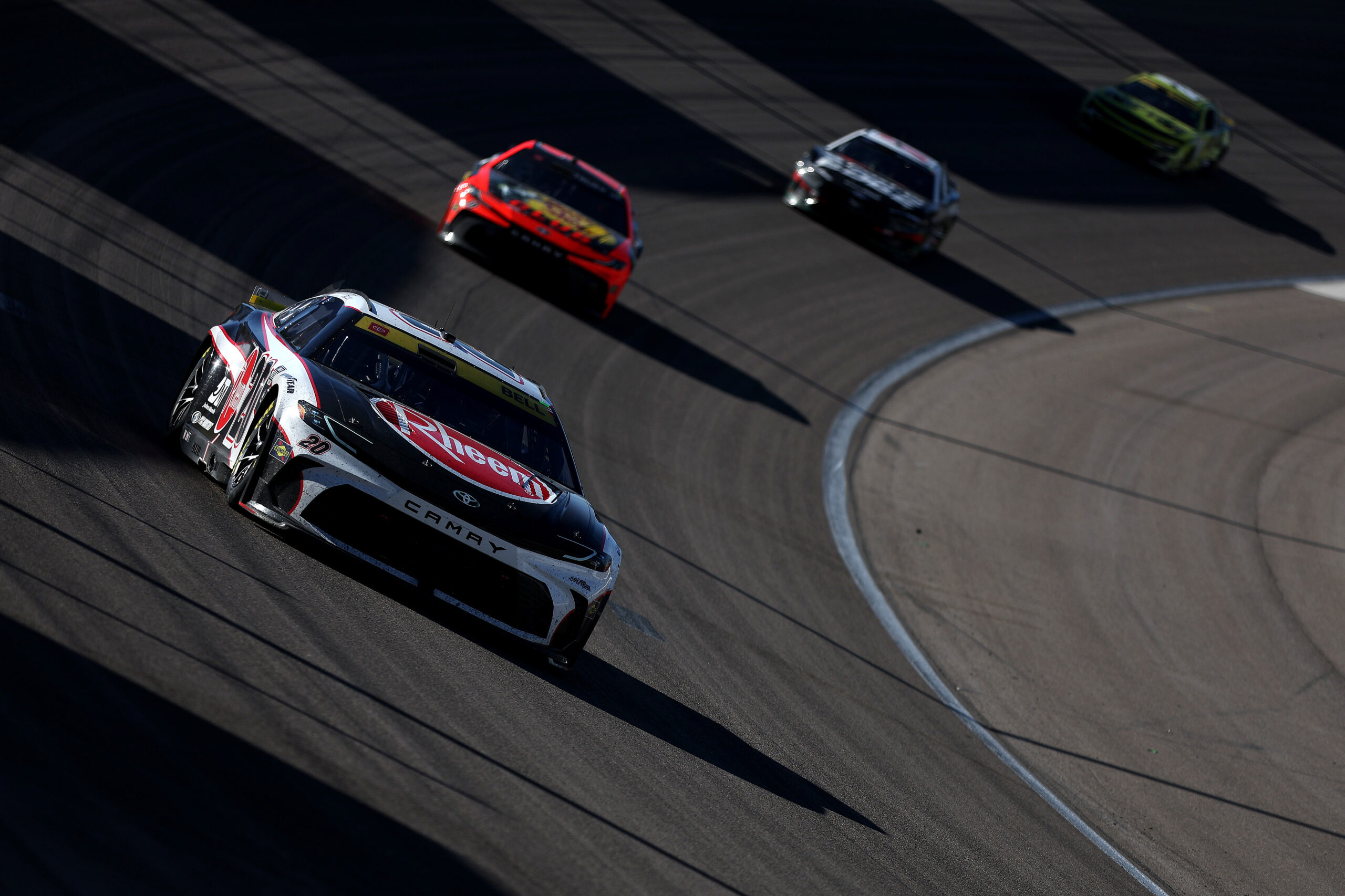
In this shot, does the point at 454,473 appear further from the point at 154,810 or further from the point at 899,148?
the point at 899,148

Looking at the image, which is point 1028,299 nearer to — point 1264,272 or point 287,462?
point 1264,272

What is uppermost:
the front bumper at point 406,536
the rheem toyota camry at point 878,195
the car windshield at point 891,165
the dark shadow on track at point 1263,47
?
the dark shadow on track at point 1263,47

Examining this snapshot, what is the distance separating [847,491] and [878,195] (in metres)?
7.90

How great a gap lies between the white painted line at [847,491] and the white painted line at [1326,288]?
4.66 feet

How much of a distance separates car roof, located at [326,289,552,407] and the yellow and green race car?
22.6m

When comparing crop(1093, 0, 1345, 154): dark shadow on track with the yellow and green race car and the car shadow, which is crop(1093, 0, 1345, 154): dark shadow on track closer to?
the yellow and green race car

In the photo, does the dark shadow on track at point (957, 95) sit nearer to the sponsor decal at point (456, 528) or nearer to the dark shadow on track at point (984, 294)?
the dark shadow on track at point (984, 294)

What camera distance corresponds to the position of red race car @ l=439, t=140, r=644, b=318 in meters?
14.5

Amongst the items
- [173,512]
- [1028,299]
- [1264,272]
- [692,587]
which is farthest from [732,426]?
[1264,272]

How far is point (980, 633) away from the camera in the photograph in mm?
11258

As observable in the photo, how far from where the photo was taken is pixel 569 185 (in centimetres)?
1529

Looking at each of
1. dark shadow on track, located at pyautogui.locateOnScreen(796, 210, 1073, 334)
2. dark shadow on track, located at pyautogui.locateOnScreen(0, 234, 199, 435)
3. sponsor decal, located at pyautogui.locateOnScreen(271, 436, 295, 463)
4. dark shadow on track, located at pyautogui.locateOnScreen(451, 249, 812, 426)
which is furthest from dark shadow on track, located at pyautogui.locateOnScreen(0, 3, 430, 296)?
dark shadow on track, located at pyautogui.locateOnScreen(796, 210, 1073, 334)

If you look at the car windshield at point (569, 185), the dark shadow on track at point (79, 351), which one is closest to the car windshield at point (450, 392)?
the dark shadow on track at point (79, 351)

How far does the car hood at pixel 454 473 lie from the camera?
6707 millimetres
